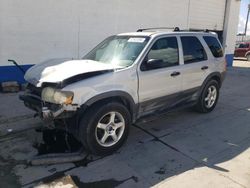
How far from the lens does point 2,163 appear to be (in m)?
3.72

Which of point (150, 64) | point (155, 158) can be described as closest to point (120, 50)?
point (150, 64)

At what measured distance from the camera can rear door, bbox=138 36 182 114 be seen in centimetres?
429

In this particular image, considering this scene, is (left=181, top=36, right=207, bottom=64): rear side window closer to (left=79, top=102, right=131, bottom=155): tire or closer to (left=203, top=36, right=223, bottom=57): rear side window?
(left=203, top=36, right=223, bottom=57): rear side window

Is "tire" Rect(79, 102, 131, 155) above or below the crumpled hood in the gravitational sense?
below

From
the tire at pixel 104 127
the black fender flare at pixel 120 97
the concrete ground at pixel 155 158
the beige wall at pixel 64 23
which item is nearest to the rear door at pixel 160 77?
the black fender flare at pixel 120 97

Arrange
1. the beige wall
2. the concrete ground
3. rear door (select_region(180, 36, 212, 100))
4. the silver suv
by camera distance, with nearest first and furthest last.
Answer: the concrete ground < the silver suv < rear door (select_region(180, 36, 212, 100)) < the beige wall

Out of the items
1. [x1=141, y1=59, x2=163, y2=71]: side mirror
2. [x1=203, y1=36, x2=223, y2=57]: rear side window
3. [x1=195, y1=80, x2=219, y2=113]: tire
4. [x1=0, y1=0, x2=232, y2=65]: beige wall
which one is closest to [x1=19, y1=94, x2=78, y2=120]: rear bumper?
[x1=141, y1=59, x2=163, y2=71]: side mirror

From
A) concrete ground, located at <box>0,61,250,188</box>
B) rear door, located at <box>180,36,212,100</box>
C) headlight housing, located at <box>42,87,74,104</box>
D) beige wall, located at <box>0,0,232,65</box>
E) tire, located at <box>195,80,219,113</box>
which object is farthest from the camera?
beige wall, located at <box>0,0,232,65</box>

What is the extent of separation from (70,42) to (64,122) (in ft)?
18.4

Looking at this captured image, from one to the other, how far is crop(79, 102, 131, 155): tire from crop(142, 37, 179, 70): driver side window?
884mm

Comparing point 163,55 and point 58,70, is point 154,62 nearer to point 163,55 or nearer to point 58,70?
point 163,55

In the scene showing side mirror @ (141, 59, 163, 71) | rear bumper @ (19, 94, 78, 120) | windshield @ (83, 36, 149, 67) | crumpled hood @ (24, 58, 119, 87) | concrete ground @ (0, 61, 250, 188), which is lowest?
concrete ground @ (0, 61, 250, 188)

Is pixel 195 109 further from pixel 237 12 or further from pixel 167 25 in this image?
pixel 237 12

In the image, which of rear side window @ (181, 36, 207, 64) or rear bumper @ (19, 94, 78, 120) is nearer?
rear bumper @ (19, 94, 78, 120)
